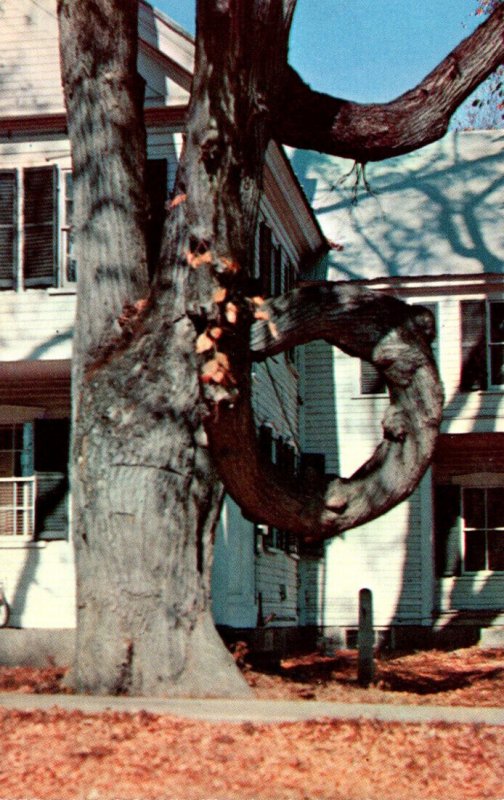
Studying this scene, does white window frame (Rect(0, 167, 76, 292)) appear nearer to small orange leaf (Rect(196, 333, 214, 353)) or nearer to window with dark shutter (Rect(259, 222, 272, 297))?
window with dark shutter (Rect(259, 222, 272, 297))

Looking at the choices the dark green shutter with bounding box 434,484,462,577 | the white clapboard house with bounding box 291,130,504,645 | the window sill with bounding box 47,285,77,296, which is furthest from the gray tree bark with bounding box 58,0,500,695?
the dark green shutter with bounding box 434,484,462,577

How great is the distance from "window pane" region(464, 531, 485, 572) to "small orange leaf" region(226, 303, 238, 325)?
567 inches

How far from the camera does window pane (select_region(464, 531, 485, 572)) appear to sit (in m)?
23.5

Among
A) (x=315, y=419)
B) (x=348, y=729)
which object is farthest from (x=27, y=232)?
(x=348, y=729)

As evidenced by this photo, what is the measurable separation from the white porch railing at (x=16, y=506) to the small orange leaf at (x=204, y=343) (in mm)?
7369

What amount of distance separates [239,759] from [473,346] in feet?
52.4

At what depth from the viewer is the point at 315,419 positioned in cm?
2345

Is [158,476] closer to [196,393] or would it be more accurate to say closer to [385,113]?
[196,393]

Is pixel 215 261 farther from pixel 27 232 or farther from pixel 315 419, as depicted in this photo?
pixel 315 419

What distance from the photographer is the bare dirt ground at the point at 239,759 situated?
6891 mm

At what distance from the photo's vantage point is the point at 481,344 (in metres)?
22.7

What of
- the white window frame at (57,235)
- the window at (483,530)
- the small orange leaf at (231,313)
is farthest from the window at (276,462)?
the small orange leaf at (231,313)

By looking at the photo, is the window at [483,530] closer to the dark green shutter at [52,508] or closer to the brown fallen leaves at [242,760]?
the dark green shutter at [52,508]

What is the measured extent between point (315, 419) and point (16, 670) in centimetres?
983
